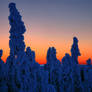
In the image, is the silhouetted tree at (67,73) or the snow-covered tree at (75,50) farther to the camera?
the snow-covered tree at (75,50)

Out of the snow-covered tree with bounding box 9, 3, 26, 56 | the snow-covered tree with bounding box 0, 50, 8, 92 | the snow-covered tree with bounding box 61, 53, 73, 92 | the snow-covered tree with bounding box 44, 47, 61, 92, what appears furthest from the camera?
the snow-covered tree with bounding box 61, 53, 73, 92

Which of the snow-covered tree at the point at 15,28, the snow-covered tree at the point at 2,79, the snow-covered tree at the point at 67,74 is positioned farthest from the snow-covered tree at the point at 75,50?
the snow-covered tree at the point at 15,28

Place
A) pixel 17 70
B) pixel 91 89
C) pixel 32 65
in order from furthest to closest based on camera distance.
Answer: pixel 91 89 < pixel 32 65 < pixel 17 70

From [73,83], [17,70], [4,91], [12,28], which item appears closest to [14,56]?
[17,70]

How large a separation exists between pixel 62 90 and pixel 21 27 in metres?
18.0

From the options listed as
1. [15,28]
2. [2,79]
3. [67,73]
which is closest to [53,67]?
[67,73]

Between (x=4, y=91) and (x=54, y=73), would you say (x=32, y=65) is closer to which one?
(x=4, y=91)

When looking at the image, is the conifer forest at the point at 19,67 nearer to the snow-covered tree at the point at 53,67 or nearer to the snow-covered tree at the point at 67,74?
the snow-covered tree at the point at 53,67

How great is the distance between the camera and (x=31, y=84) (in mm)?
17047

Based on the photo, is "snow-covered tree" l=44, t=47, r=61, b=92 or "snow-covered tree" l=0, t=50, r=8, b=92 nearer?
"snow-covered tree" l=0, t=50, r=8, b=92

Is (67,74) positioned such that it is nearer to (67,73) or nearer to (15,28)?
(67,73)

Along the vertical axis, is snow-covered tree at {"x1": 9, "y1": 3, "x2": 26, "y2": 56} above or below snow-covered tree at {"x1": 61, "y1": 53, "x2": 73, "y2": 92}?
above

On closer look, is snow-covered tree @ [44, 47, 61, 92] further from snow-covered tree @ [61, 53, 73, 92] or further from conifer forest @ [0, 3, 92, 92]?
conifer forest @ [0, 3, 92, 92]

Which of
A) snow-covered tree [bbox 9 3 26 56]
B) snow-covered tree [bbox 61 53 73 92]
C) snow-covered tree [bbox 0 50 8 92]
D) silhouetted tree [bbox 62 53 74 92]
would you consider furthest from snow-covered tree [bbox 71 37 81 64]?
snow-covered tree [bbox 9 3 26 56]
